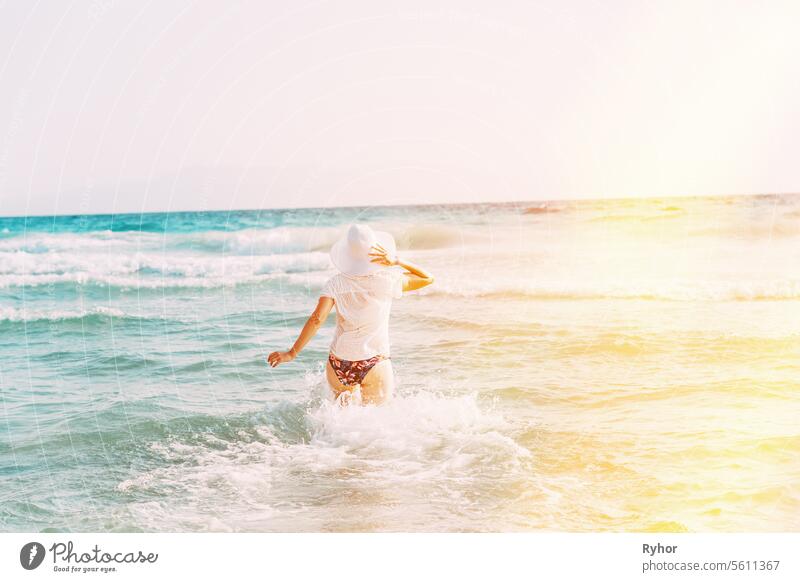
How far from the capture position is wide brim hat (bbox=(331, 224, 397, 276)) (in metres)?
4.59

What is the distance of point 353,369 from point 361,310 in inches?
17.3

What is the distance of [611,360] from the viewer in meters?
7.20

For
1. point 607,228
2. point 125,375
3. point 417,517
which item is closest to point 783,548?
point 417,517

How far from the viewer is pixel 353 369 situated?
193 inches

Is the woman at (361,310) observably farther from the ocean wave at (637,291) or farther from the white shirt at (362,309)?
the ocean wave at (637,291)

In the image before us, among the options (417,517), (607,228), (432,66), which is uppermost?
(607,228)

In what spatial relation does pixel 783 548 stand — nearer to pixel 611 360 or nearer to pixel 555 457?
pixel 555 457

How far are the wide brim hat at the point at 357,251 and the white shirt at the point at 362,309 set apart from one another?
0.16 ft

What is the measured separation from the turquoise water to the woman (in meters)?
0.26

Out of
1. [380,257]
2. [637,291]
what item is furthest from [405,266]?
[637,291]

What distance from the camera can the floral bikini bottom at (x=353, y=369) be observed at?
16.1ft

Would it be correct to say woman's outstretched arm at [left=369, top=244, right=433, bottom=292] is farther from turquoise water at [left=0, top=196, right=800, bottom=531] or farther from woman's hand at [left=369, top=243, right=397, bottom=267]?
turquoise water at [left=0, top=196, right=800, bottom=531]

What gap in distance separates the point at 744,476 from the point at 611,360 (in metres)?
2.64

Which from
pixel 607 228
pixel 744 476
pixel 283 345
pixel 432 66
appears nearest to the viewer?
pixel 744 476
